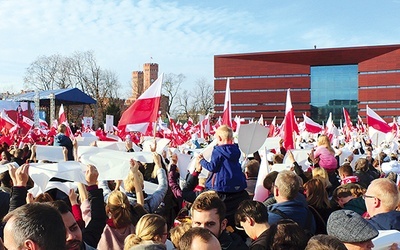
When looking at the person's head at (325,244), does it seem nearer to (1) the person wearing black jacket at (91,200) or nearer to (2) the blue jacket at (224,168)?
(1) the person wearing black jacket at (91,200)

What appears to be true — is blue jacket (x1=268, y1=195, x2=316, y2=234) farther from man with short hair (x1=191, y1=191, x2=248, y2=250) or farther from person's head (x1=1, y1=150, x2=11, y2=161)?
person's head (x1=1, y1=150, x2=11, y2=161)

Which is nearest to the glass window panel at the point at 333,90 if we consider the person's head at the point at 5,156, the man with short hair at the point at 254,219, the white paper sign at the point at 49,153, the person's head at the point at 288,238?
the person's head at the point at 5,156

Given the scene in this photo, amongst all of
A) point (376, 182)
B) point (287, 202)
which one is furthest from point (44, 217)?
point (376, 182)

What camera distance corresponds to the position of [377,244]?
2.95 meters

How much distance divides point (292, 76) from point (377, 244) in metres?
72.4

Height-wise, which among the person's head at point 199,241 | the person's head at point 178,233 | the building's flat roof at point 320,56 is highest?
the building's flat roof at point 320,56

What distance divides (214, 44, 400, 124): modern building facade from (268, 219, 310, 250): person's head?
6914cm

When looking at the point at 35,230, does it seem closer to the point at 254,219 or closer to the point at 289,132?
the point at 254,219

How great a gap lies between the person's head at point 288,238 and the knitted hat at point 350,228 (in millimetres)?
241

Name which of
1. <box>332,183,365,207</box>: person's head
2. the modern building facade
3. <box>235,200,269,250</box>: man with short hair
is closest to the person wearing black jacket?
<box>235,200,269,250</box>: man with short hair

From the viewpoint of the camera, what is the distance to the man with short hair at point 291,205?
159 inches

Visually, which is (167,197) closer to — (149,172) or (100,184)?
(100,184)

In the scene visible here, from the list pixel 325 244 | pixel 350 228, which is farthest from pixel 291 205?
pixel 325 244

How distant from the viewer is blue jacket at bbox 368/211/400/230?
3.70m
